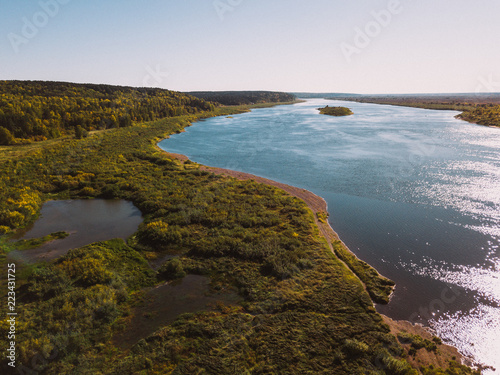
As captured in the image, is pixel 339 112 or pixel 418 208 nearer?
pixel 418 208

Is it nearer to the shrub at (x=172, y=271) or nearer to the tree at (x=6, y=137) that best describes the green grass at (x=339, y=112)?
the tree at (x=6, y=137)

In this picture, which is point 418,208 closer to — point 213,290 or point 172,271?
point 213,290

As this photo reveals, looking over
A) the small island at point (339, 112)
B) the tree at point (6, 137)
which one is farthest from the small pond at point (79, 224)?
the small island at point (339, 112)

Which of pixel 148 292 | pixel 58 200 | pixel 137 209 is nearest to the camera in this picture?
pixel 148 292

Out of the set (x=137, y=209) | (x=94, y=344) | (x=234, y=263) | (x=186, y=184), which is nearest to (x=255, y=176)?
(x=186, y=184)

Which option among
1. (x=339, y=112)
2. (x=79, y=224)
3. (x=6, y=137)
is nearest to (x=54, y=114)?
(x=6, y=137)

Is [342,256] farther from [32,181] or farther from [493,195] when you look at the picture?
[32,181]
